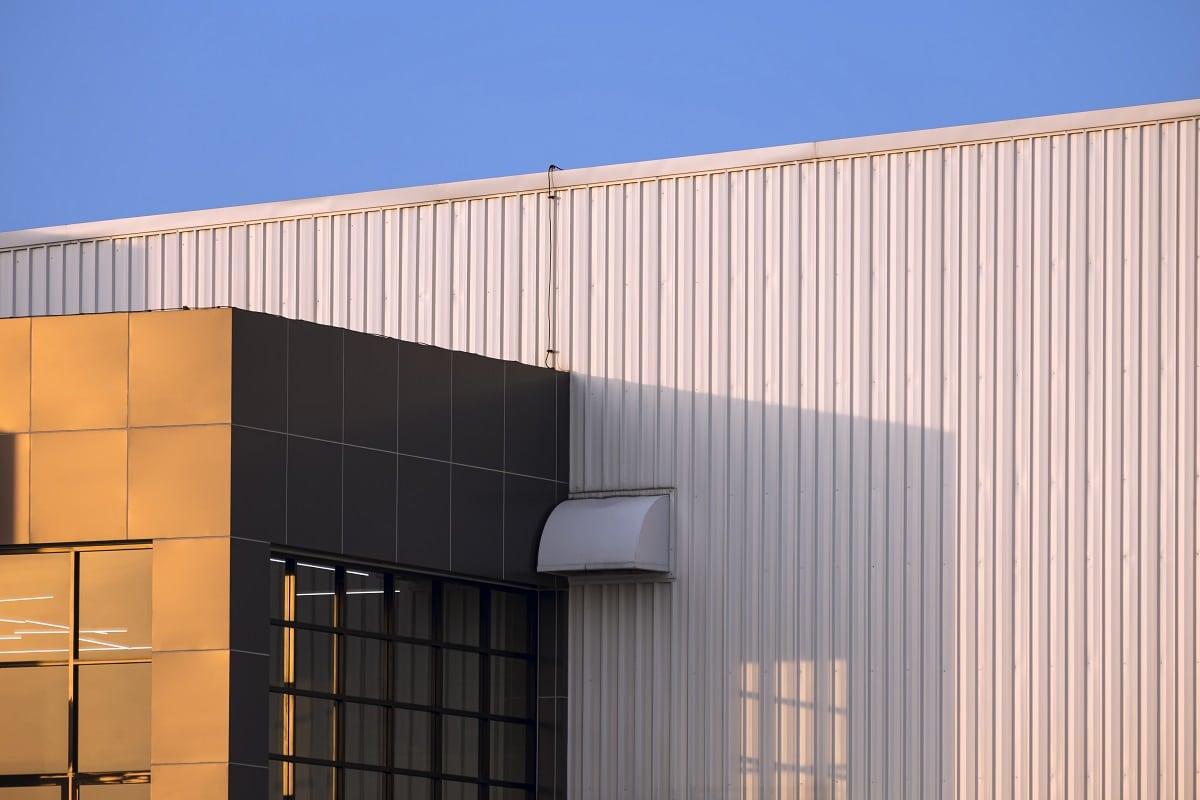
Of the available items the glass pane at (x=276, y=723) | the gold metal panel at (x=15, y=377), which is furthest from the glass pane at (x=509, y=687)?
the gold metal panel at (x=15, y=377)

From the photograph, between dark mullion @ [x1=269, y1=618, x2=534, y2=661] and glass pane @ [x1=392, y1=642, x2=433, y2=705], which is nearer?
dark mullion @ [x1=269, y1=618, x2=534, y2=661]

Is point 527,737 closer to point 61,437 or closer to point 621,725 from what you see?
point 621,725

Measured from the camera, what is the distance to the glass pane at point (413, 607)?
19844 millimetres

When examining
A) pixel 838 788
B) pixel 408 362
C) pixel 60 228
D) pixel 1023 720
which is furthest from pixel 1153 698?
pixel 60 228

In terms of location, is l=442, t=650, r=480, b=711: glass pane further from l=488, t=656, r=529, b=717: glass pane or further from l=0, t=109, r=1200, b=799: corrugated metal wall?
l=0, t=109, r=1200, b=799: corrugated metal wall

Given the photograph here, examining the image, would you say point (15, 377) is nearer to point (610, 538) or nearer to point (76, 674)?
point (76, 674)

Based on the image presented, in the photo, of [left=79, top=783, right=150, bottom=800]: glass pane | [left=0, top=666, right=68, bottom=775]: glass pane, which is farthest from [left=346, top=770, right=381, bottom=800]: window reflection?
[left=0, top=666, right=68, bottom=775]: glass pane

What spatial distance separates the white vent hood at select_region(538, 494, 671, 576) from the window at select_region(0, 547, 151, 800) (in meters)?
5.00

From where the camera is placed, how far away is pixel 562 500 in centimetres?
2186

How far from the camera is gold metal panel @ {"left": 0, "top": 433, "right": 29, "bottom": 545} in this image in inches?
698

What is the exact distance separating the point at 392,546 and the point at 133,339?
334 cm

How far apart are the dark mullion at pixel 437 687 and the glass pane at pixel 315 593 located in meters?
1.53

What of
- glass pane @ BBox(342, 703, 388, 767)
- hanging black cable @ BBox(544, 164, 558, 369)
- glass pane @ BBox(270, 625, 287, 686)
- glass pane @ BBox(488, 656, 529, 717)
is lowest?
glass pane @ BBox(342, 703, 388, 767)

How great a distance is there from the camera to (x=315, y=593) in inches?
741
